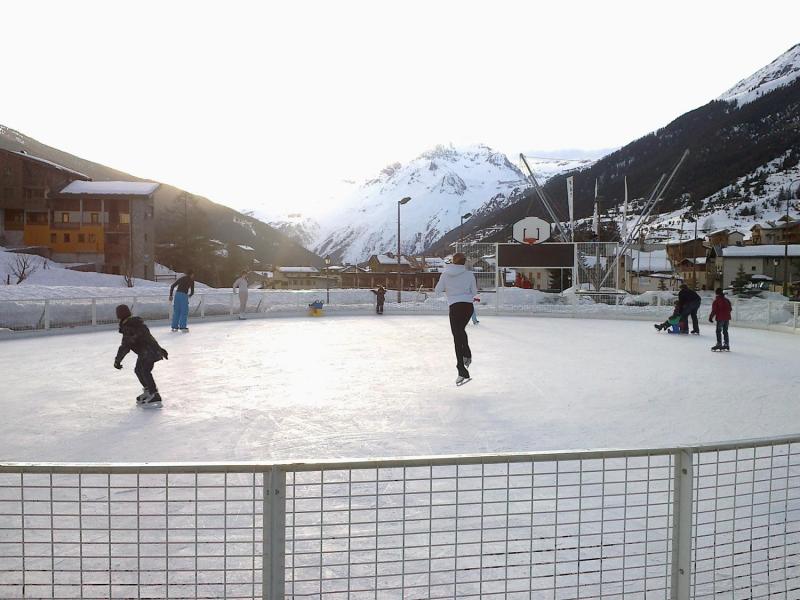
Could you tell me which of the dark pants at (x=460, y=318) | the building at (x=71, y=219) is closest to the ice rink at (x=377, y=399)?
the dark pants at (x=460, y=318)

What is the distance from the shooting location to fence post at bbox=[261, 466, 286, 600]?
95.0 inches

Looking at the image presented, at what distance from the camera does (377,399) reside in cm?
798

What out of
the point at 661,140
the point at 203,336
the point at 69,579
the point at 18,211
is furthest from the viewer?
the point at 661,140

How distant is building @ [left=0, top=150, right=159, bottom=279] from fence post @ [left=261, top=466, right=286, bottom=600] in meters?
45.9

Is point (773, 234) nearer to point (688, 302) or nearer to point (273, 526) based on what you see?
point (688, 302)

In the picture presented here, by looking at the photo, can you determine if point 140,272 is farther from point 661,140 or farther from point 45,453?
point 661,140

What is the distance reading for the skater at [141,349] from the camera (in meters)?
7.48

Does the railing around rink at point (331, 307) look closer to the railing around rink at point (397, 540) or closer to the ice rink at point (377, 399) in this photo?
the ice rink at point (377, 399)

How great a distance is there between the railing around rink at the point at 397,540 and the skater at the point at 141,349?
9.34 feet

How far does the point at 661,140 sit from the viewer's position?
18975 centimetres

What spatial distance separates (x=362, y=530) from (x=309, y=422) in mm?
2962

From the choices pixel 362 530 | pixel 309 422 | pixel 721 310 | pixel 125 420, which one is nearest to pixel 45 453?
pixel 125 420

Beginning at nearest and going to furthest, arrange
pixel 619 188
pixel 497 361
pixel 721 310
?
1. pixel 497 361
2. pixel 721 310
3. pixel 619 188

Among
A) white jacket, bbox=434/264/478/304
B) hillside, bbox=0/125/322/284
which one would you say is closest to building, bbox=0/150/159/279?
white jacket, bbox=434/264/478/304
